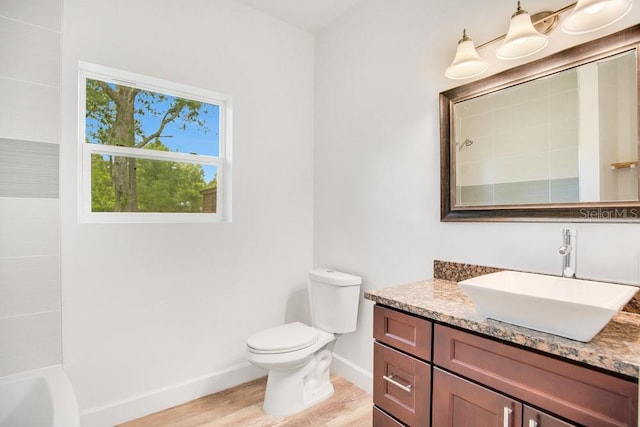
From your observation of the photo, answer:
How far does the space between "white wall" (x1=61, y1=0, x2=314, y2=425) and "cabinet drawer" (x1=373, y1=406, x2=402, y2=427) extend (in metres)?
1.25

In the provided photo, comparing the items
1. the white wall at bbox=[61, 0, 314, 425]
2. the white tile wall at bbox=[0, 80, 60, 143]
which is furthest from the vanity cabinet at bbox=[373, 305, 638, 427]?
the white tile wall at bbox=[0, 80, 60, 143]

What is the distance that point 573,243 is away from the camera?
4.13 feet

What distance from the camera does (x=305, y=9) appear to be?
7.97ft

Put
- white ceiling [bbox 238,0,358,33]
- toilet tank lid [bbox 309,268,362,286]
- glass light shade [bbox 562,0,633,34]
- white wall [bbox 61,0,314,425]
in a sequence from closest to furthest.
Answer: glass light shade [bbox 562,0,633,34]
white wall [bbox 61,0,314,425]
toilet tank lid [bbox 309,268,362,286]
white ceiling [bbox 238,0,358,33]

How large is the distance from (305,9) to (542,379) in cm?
257

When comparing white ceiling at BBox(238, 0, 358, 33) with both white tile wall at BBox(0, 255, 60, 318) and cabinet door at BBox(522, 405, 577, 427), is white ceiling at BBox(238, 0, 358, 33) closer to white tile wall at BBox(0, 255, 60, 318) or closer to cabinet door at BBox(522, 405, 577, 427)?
white tile wall at BBox(0, 255, 60, 318)

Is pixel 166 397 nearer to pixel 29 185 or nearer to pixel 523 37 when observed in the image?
pixel 29 185

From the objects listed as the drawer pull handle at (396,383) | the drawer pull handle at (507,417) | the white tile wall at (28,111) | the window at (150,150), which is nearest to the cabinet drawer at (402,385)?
the drawer pull handle at (396,383)

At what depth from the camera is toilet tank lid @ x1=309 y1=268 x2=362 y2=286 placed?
2215 millimetres

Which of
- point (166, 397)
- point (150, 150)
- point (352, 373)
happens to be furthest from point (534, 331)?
point (150, 150)

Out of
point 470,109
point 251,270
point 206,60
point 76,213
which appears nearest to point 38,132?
point 76,213

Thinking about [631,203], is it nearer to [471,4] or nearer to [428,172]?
[428,172]

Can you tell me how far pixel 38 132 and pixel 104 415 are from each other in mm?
1563

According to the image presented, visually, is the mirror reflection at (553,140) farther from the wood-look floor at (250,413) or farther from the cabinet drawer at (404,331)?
the wood-look floor at (250,413)
